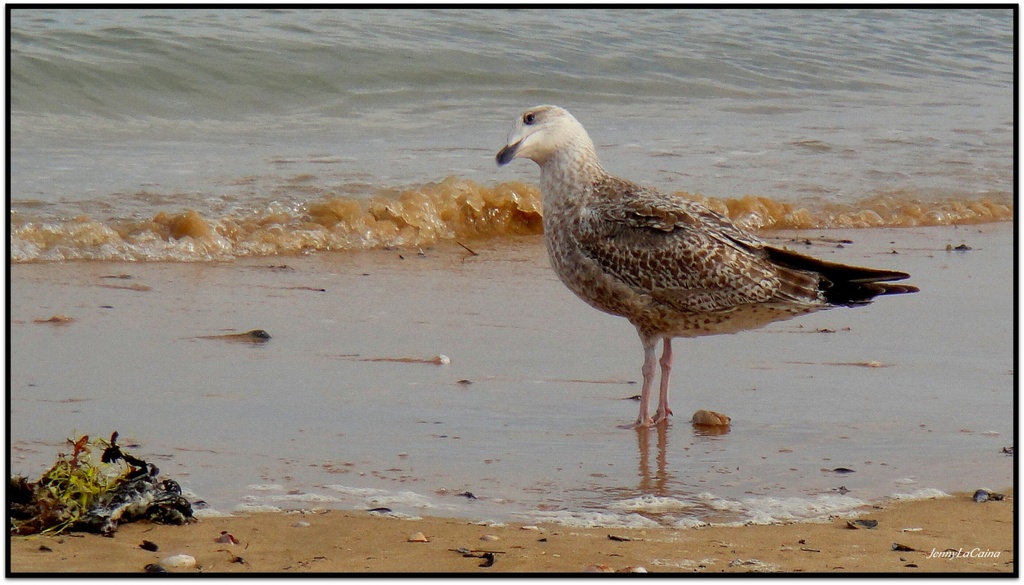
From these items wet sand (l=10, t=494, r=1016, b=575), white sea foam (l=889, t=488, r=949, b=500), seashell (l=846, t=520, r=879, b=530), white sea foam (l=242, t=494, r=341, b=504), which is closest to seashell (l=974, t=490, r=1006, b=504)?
white sea foam (l=889, t=488, r=949, b=500)

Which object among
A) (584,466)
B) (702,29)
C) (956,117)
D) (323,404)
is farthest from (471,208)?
(702,29)

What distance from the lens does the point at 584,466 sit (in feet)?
15.7

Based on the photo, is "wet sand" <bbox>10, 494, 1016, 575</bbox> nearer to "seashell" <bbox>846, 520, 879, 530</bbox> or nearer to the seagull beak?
"seashell" <bbox>846, 520, 879, 530</bbox>

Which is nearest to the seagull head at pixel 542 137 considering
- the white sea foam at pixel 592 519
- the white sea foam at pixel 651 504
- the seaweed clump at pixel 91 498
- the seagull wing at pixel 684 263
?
the seagull wing at pixel 684 263

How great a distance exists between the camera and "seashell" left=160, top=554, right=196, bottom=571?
3.58m

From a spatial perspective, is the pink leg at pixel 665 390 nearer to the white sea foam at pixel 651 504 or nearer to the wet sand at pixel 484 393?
the wet sand at pixel 484 393

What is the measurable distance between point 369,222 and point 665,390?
13.4 feet

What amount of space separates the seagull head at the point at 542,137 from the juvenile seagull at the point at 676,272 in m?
0.23

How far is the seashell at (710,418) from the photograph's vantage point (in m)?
5.35

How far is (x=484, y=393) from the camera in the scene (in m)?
5.65

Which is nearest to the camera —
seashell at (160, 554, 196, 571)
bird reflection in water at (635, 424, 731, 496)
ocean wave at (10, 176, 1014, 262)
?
seashell at (160, 554, 196, 571)

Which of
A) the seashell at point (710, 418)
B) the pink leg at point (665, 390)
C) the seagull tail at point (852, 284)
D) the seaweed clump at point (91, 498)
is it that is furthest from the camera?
the seagull tail at point (852, 284)

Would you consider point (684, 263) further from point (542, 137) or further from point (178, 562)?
point (178, 562)

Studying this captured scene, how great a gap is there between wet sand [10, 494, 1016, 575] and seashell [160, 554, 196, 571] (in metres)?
0.03
